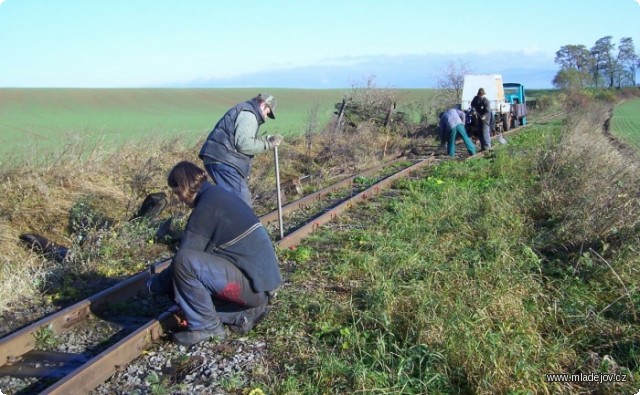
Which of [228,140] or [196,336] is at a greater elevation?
[228,140]

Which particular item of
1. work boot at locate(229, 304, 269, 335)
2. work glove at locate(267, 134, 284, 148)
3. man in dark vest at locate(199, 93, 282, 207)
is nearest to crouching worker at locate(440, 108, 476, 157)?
work glove at locate(267, 134, 284, 148)

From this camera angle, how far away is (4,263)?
23.1ft

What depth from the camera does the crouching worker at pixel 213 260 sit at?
487 cm

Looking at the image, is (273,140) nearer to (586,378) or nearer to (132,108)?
(586,378)

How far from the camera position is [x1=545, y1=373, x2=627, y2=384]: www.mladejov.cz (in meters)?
3.92

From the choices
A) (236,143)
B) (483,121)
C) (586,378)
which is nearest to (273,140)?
(236,143)

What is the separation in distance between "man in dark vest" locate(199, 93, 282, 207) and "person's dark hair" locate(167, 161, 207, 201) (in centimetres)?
207

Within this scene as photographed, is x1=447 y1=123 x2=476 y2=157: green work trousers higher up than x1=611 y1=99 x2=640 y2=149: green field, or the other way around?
x1=447 y1=123 x2=476 y2=157: green work trousers

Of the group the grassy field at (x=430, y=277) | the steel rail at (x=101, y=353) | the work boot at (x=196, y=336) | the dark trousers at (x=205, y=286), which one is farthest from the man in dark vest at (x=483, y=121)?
the work boot at (x=196, y=336)

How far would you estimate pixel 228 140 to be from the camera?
712 centimetres

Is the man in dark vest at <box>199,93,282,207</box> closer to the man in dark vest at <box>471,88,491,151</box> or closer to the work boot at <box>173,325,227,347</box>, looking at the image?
the work boot at <box>173,325,227,347</box>

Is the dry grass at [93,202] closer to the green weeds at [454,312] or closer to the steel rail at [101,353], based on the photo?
the steel rail at [101,353]

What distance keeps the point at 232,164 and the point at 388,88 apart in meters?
18.7

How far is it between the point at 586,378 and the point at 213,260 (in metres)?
2.80
